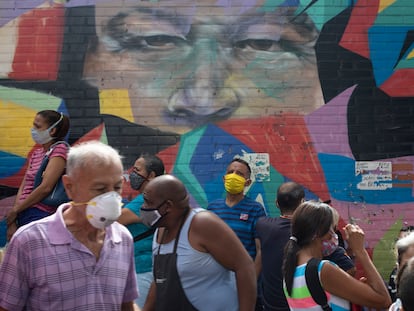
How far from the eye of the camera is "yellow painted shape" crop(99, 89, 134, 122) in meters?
7.54

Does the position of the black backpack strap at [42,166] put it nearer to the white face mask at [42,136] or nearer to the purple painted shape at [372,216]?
the white face mask at [42,136]

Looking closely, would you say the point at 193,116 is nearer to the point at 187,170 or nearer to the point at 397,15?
the point at 187,170

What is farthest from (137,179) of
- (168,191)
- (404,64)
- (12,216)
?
(404,64)

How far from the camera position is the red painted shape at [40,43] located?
753 centimetres

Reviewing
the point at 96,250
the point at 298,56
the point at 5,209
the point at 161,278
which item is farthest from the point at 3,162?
the point at 96,250

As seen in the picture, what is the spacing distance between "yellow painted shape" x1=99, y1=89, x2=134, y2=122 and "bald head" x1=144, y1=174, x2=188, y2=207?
3504 mm

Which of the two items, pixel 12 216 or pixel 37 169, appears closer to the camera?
pixel 37 169

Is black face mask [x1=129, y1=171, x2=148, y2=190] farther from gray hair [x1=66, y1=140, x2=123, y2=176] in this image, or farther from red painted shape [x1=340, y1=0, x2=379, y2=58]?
red painted shape [x1=340, y1=0, x2=379, y2=58]

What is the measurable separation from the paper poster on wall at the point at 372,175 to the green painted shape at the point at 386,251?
429 millimetres

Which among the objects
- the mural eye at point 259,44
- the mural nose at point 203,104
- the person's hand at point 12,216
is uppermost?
the mural eye at point 259,44

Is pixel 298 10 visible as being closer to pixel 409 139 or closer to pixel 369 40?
pixel 369 40

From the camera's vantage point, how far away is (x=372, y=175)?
7.60 m

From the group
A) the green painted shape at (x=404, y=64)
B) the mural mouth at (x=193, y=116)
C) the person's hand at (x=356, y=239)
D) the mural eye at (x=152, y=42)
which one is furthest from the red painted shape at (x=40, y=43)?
the person's hand at (x=356, y=239)

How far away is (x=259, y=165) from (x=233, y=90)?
0.86m
